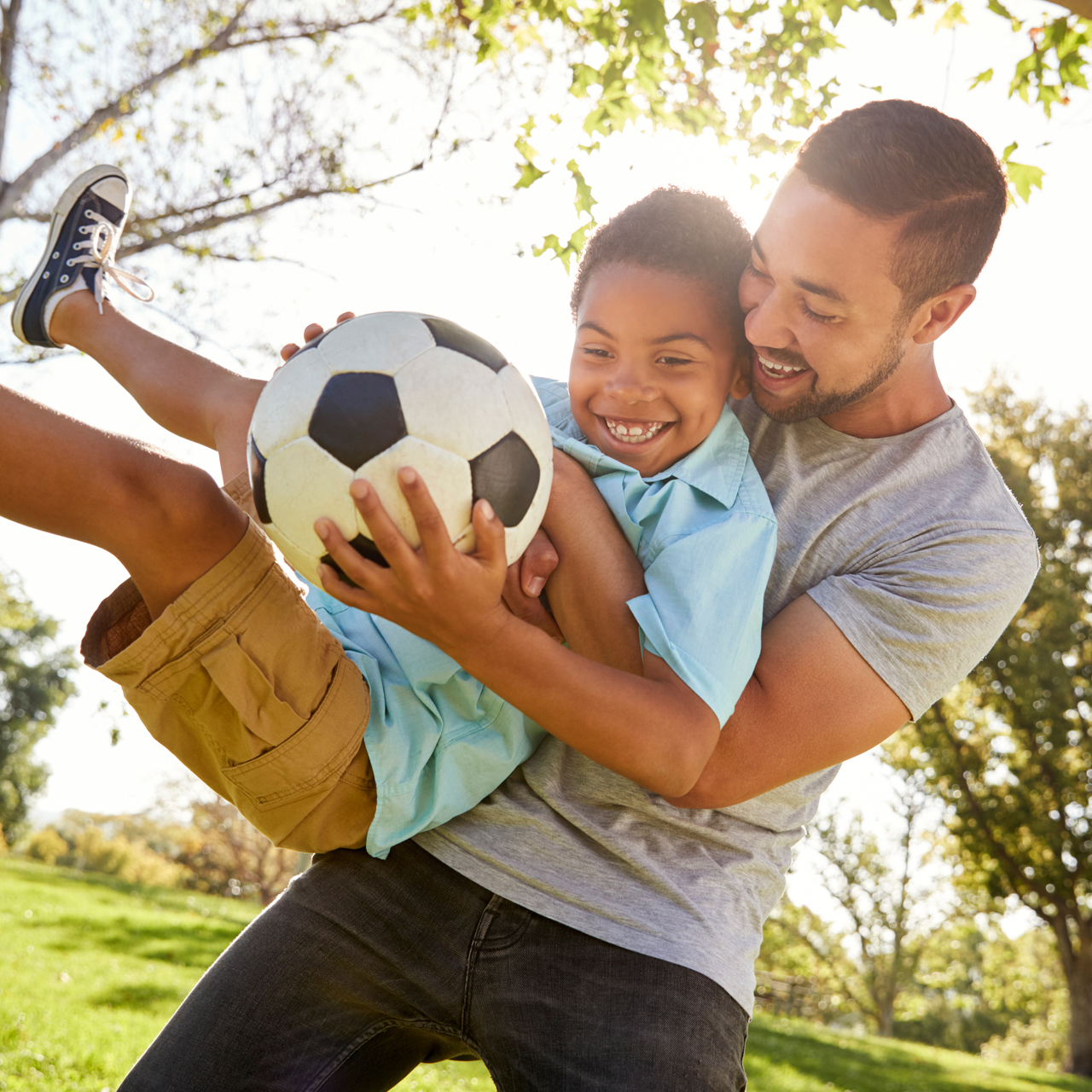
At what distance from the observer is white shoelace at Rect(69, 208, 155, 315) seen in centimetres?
326

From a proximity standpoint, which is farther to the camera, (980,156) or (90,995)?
(90,995)

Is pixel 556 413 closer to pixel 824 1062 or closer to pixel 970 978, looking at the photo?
pixel 824 1062

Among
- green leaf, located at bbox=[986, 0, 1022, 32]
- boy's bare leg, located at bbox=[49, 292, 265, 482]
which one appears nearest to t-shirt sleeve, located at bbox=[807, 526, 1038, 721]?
boy's bare leg, located at bbox=[49, 292, 265, 482]

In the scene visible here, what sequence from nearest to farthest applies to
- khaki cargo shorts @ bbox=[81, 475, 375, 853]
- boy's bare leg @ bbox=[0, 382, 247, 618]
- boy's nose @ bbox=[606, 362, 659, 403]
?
boy's bare leg @ bbox=[0, 382, 247, 618]
khaki cargo shorts @ bbox=[81, 475, 375, 853]
boy's nose @ bbox=[606, 362, 659, 403]

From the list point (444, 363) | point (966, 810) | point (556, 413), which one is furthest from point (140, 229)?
point (966, 810)

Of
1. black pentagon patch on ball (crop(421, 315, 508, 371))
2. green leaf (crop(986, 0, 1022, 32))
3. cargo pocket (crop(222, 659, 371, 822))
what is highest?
green leaf (crop(986, 0, 1022, 32))

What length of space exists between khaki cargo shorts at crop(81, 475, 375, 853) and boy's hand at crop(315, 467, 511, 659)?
1.05ft

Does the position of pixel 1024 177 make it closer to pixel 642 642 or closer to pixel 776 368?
pixel 776 368

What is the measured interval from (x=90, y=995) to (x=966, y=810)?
666 inches

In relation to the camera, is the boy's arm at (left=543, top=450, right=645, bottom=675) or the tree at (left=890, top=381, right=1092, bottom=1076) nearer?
the boy's arm at (left=543, top=450, right=645, bottom=675)

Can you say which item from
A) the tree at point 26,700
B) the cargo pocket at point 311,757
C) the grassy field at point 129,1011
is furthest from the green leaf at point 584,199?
the tree at point 26,700

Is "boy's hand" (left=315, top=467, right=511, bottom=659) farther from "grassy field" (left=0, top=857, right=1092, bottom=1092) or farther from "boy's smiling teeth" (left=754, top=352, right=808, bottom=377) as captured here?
"grassy field" (left=0, top=857, right=1092, bottom=1092)

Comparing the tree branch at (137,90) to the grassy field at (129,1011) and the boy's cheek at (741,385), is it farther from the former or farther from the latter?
the boy's cheek at (741,385)

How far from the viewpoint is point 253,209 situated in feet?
37.4
